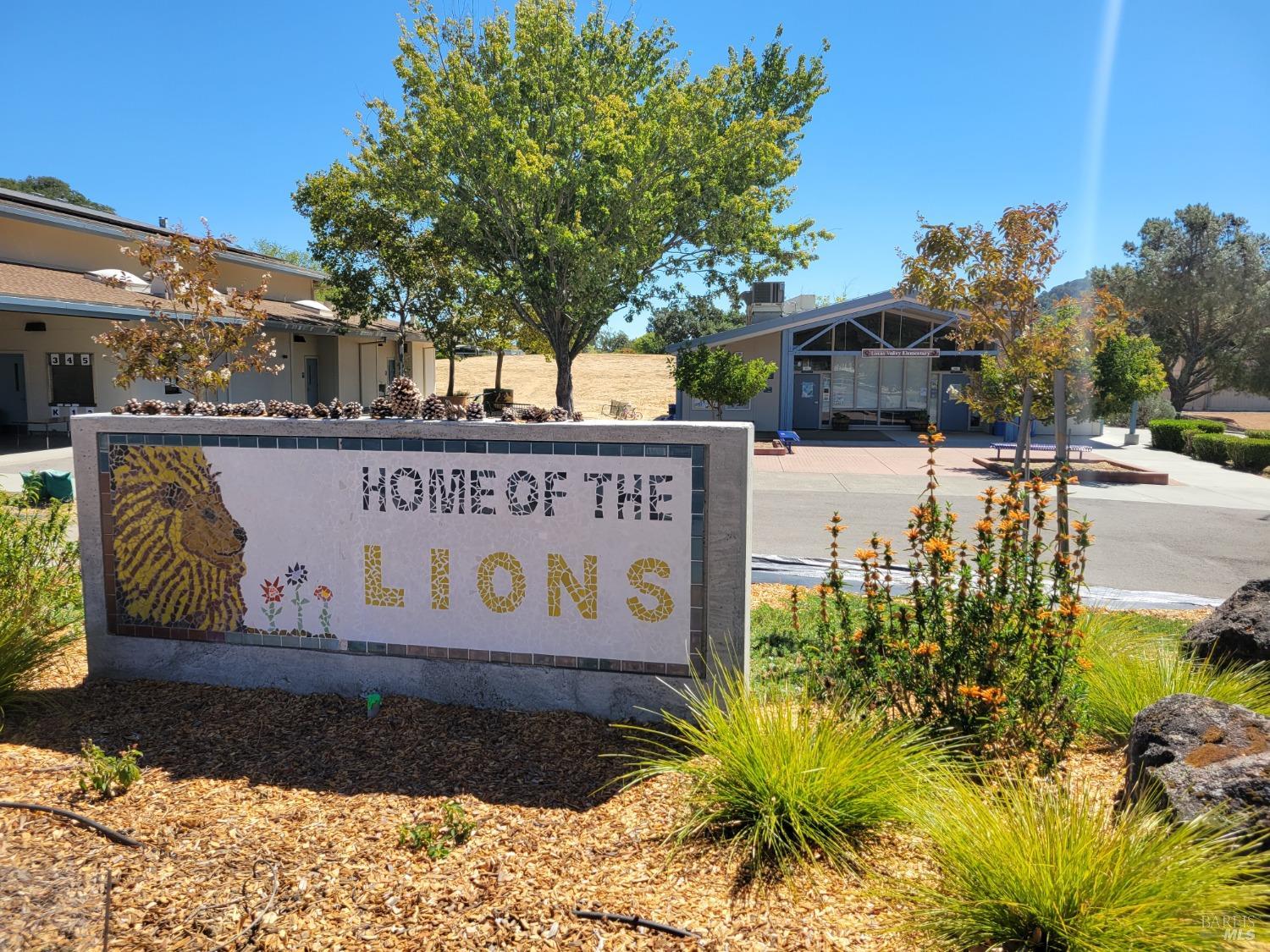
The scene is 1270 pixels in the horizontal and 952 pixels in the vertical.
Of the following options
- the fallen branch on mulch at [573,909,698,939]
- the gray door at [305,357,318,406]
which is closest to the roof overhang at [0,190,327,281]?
the gray door at [305,357,318,406]

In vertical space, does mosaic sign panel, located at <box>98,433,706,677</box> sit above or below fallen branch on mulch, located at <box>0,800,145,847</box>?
above

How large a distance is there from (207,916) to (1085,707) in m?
3.81

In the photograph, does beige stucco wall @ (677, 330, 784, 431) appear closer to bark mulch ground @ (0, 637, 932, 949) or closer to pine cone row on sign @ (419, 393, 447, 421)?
pine cone row on sign @ (419, 393, 447, 421)

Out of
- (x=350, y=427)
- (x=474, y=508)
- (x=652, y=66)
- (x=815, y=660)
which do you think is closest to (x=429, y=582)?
(x=474, y=508)

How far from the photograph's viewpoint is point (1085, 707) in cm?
414

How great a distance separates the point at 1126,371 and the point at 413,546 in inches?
1094

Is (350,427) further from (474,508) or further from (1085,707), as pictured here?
(1085,707)

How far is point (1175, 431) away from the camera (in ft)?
88.3

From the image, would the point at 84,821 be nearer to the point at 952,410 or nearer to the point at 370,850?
the point at 370,850

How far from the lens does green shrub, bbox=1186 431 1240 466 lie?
918 inches

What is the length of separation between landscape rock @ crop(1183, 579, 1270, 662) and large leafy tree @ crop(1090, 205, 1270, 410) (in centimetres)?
4283

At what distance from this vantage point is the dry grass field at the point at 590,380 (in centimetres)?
4641

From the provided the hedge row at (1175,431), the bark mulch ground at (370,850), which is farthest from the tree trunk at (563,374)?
the bark mulch ground at (370,850)

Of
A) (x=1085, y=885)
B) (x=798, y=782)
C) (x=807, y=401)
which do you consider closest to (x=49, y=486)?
(x=798, y=782)
